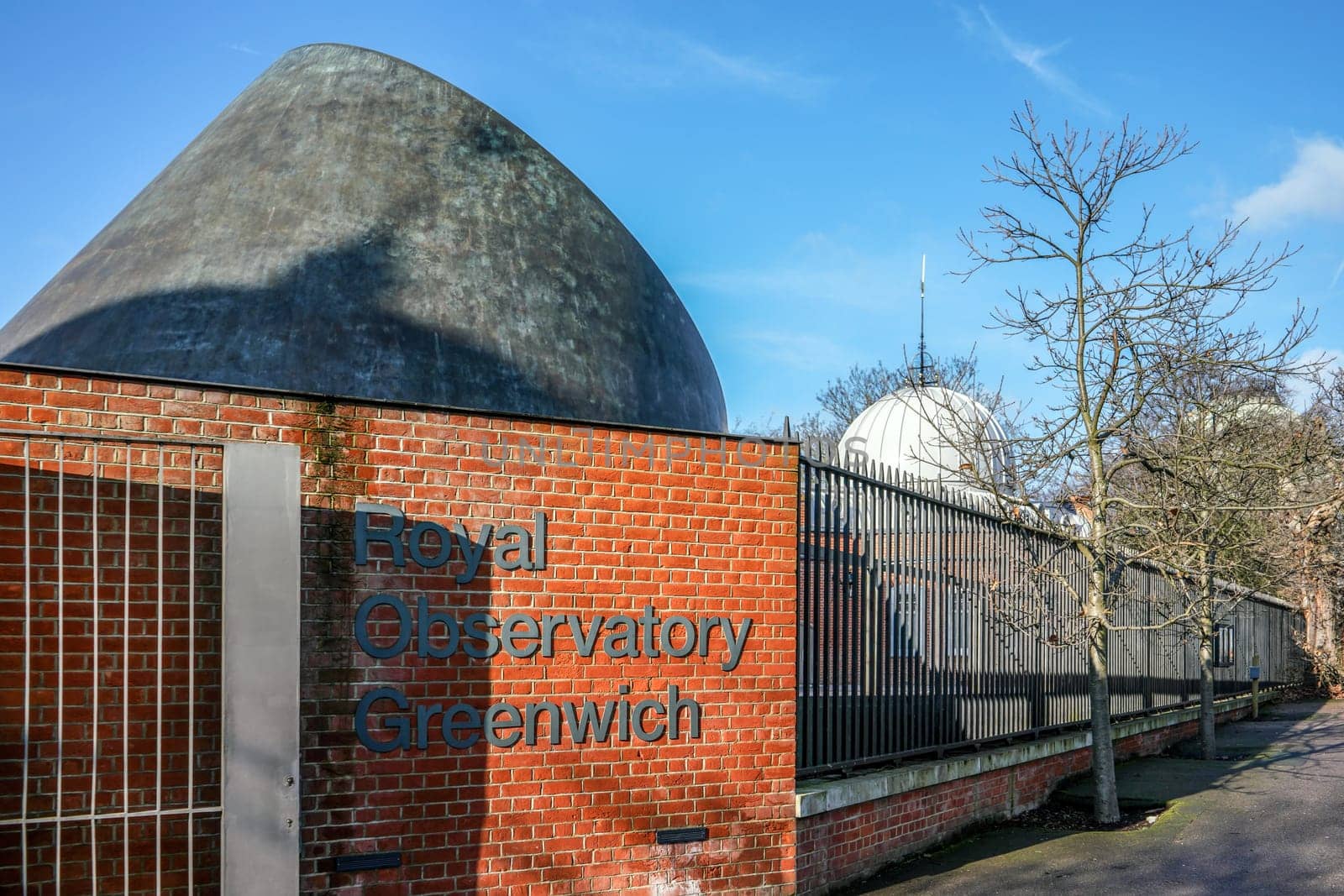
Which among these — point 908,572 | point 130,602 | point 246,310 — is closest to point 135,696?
point 130,602

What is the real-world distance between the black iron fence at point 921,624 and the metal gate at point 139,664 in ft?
12.9

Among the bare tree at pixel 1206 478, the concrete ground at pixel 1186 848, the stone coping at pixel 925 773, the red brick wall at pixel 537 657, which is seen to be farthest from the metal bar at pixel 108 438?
the bare tree at pixel 1206 478

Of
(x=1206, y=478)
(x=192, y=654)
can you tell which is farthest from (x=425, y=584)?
(x=1206, y=478)

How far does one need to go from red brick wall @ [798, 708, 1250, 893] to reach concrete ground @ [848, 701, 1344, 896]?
160 millimetres

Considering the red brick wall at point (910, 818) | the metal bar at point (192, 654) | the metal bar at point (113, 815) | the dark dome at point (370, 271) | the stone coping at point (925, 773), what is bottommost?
the red brick wall at point (910, 818)

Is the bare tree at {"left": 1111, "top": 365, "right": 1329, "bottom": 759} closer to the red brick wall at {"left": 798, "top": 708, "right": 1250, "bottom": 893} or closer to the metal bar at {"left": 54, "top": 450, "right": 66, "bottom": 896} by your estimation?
the red brick wall at {"left": 798, "top": 708, "right": 1250, "bottom": 893}

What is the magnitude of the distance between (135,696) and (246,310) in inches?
204

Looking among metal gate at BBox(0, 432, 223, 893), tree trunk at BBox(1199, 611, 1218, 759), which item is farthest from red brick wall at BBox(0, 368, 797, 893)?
tree trunk at BBox(1199, 611, 1218, 759)

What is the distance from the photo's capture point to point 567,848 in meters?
6.95

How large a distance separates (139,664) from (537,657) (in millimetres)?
2167

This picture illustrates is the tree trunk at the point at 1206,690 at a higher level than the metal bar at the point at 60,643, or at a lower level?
lower

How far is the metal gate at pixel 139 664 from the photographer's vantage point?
5.50m

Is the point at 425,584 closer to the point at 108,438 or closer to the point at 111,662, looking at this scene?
the point at 111,662

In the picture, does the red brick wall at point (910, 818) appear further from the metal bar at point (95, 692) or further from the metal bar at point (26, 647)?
the metal bar at point (26, 647)
